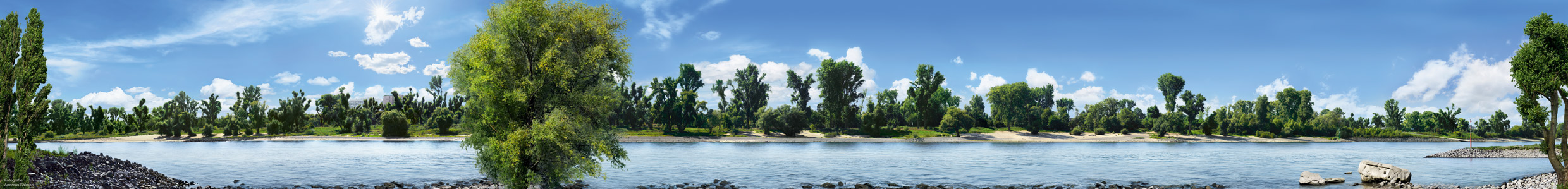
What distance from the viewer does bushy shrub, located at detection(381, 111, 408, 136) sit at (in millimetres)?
92625

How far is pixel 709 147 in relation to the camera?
6831 centimetres

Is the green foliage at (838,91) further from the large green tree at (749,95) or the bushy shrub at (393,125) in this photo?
the bushy shrub at (393,125)

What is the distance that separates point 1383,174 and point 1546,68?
414 inches

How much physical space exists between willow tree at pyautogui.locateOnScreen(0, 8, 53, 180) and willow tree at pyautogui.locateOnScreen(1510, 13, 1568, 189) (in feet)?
122

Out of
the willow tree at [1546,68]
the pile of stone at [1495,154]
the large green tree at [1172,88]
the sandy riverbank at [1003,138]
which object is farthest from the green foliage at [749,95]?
the willow tree at [1546,68]

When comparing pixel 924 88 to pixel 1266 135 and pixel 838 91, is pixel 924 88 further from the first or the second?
pixel 1266 135

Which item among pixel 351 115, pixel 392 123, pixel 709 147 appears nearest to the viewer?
pixel 709 147

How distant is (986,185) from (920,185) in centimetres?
297

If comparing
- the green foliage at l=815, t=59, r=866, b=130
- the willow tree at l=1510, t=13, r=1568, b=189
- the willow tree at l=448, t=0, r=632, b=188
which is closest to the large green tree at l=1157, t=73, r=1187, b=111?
the green foliage at l=815, t=59, r=866, b=130

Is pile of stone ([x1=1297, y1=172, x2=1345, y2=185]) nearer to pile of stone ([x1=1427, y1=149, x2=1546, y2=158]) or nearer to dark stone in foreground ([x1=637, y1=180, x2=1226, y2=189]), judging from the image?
dark stone in foreground ([x1=637, y1=180, x2=1226, y2=189])

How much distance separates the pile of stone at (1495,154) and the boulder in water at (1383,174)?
31.5m

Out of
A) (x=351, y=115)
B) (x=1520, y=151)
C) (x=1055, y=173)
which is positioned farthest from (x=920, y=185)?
(x=351, y=115)

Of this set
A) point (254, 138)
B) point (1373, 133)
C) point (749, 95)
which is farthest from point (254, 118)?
point (1373, 133)

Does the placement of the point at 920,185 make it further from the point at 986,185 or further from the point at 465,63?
the point at 465,63
